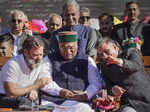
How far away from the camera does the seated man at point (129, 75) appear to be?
357cm

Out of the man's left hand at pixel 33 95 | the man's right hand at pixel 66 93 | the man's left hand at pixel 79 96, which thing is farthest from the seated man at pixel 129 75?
the man's left hand at pixel 33 95

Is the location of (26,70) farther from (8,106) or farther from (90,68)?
(90,68)

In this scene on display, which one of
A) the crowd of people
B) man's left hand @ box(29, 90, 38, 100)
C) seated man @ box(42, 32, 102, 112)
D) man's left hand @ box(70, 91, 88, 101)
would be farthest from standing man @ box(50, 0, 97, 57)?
man's left hand @ box(29, 90, 38, 100)

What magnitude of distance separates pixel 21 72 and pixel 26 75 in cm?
7

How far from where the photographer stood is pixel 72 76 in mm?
3752

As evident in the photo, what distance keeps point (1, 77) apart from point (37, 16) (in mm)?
7198

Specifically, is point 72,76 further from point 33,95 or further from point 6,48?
point 6,48

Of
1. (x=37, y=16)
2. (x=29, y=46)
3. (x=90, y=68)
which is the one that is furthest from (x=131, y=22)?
(x=37, y=16)

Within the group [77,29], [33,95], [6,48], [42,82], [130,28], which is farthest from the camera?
[130,28]

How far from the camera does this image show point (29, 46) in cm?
371

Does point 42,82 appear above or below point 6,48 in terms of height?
below

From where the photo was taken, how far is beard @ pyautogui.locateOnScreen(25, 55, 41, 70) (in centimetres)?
373

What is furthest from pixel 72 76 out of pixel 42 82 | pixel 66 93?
pixel 42 82

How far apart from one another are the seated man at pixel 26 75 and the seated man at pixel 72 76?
15 cm
